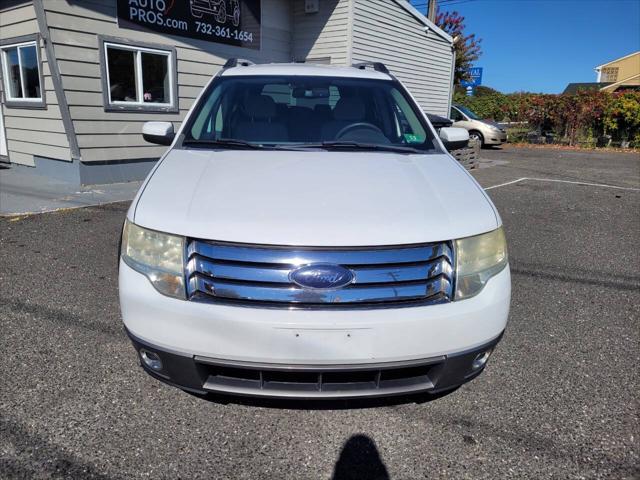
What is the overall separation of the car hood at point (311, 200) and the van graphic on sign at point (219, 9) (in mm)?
7299

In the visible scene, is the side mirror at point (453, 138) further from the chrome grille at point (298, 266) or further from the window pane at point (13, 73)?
the window pane at point (13, 73)

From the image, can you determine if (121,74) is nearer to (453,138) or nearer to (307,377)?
(453,138)

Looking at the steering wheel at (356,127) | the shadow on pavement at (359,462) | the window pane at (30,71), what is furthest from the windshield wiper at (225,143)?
the window pane at (30,71)

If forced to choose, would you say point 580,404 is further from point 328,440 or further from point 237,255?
point 237,255

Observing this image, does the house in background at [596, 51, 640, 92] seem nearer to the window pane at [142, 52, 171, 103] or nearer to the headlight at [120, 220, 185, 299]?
the window pane at [142, 52, 171, 103]

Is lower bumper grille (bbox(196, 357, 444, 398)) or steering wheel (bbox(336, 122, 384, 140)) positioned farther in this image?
steering wheel (bbox(336, 122, 384, 140))

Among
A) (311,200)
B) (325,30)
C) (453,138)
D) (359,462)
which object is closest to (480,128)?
(325,30)

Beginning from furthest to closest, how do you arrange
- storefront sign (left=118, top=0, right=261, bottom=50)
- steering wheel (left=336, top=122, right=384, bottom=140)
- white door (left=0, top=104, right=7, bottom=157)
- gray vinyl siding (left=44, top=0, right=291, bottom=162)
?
1. white door (left=0, top=104, right=7, bottom=157)
2. storefront sign (left=118, top=0, right=261, bottom=50)
3. gray vinyl siding (left=44, top=0, right=291, bottom=162)
4. steering wheel (left=336, top=122, right=384, bottom=140)

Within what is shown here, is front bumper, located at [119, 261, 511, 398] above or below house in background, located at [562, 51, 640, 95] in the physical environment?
below

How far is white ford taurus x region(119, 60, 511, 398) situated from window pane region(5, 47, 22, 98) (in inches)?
316

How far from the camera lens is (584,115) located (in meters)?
19.5

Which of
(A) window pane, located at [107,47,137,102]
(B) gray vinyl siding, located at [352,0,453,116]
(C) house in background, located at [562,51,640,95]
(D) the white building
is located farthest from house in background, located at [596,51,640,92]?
(A) window pane, located at [107,47,137,102]

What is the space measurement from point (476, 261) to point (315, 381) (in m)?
0.87

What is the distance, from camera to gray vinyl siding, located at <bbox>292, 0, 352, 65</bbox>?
10648 millimetres
